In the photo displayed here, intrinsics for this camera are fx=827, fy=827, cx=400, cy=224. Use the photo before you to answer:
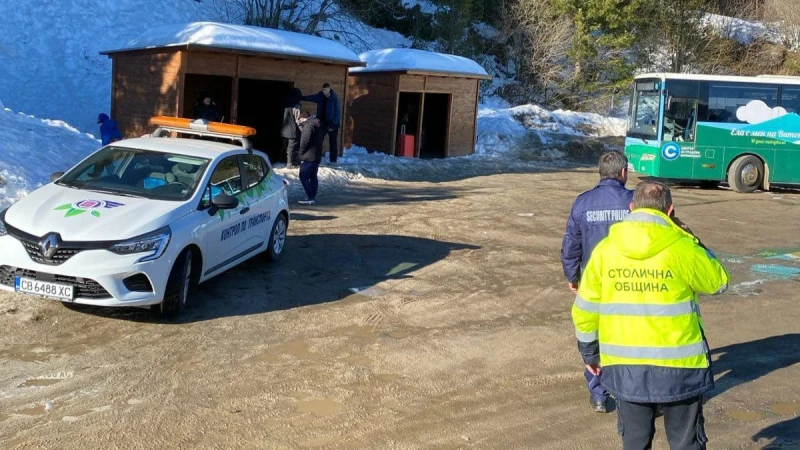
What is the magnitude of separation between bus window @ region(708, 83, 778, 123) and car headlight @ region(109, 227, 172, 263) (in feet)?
58.8

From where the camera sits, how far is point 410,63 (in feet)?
76.8

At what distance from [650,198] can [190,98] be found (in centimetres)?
1835

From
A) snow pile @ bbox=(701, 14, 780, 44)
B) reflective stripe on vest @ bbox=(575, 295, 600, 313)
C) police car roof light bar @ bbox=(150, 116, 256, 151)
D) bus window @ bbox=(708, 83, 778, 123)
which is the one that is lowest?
reflective stripe on vest @ bbox=(575, 295, 600, 313)

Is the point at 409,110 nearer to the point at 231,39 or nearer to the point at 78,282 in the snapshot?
the point at 231,39

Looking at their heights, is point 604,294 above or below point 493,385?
above

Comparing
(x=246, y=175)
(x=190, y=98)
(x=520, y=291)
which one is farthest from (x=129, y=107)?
(x=520, y=291)

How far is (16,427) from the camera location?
16.8ft

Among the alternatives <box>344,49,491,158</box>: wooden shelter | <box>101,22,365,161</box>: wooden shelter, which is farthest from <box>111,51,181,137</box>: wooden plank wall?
<box>344,49,491,158</box>: wooden shelter

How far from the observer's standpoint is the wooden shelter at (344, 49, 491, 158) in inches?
928

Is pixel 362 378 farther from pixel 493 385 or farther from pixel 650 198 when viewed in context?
pixel 650 198

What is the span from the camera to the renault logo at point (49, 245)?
272 inches

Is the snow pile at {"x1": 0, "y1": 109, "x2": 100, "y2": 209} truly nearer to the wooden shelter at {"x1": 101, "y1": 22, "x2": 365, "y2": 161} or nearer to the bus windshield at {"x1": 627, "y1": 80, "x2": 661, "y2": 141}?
the wooden shelter at {"x1": 101, "y1": 22, "x2": 365, "y2": 161}

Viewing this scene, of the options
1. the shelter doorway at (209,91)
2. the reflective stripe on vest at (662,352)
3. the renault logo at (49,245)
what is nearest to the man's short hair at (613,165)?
the reflective stripe on vest at (662,352)

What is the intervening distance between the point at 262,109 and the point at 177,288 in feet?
51.6
